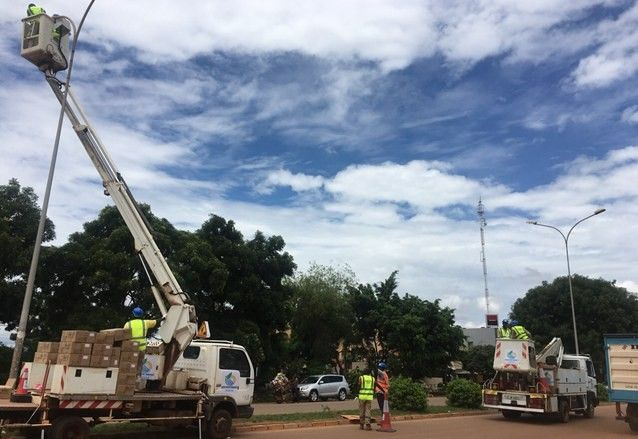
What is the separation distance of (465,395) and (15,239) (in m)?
18.3

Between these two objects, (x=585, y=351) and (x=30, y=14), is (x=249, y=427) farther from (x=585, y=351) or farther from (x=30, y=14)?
(x=585, y=351)

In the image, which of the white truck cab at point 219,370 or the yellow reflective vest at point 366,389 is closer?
the white truck cab at point 219,370

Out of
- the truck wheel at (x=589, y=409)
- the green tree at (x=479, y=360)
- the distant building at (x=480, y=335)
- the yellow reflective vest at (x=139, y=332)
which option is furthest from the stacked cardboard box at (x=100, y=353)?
the distant building at (x=480, y=335)

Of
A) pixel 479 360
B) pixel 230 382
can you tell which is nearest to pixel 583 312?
pixel 479 360

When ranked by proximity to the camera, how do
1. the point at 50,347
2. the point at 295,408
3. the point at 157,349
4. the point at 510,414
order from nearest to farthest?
the point at 50,347 < the point at 157,349 < the point at 510,414 < the point at 295,408

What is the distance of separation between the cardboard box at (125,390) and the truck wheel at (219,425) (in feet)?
8.03

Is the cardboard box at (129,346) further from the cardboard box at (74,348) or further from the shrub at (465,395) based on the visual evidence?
the shrub at (465,395)

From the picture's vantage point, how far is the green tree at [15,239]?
785 inches

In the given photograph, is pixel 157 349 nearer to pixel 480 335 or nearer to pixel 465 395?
pixel 465 395

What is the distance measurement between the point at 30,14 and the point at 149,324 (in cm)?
749

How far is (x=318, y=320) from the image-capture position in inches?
1431

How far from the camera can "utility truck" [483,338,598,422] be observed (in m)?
17.8

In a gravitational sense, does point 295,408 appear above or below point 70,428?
below

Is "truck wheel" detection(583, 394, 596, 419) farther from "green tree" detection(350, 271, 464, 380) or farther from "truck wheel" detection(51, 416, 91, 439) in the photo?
"truck wheel" detection(51, 416, 91, 439)
